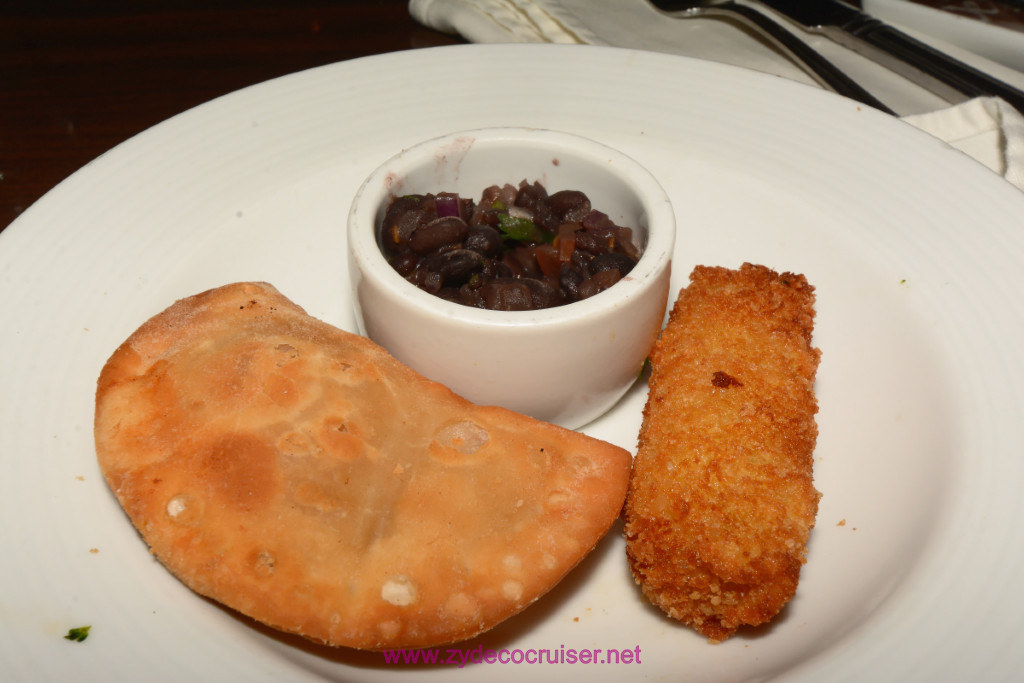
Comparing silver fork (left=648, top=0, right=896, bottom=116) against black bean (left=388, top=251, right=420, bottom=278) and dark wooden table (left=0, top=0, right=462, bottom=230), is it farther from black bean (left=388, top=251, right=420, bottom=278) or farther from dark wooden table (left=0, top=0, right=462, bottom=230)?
black bean (left=388, top=251, right=420, bottom=278)

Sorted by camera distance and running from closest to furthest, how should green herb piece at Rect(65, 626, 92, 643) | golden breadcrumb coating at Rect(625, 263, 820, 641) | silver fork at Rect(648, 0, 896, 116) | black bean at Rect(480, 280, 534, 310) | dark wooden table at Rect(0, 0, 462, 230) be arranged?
green herb piece at Rect(65, 626, 92, 643) < golden breadcrumb coating at Rect(625, 263, 820, 641) < black bean at Rect(480, 280, 534, 310) < silver fork at Rect(648, 0, 896, 116) < dark wooden table at Rect(0, 0, 462, 230)

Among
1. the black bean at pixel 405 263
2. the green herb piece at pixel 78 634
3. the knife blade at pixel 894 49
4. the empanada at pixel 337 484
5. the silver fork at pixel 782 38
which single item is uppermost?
the knife blade at pixel 894 49

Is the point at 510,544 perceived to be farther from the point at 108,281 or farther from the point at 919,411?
the point at 108,281

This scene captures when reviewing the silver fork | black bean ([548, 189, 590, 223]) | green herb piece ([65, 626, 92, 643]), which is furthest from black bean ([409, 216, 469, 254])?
the silver fork

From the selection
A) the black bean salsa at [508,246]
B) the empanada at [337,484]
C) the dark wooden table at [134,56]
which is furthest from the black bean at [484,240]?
the dark wooden table at [134,56]

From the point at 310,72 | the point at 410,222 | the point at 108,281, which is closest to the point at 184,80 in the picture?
the point at 310,72

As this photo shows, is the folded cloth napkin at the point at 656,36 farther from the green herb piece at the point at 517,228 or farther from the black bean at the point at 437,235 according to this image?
the black bean at the point at 437,235
